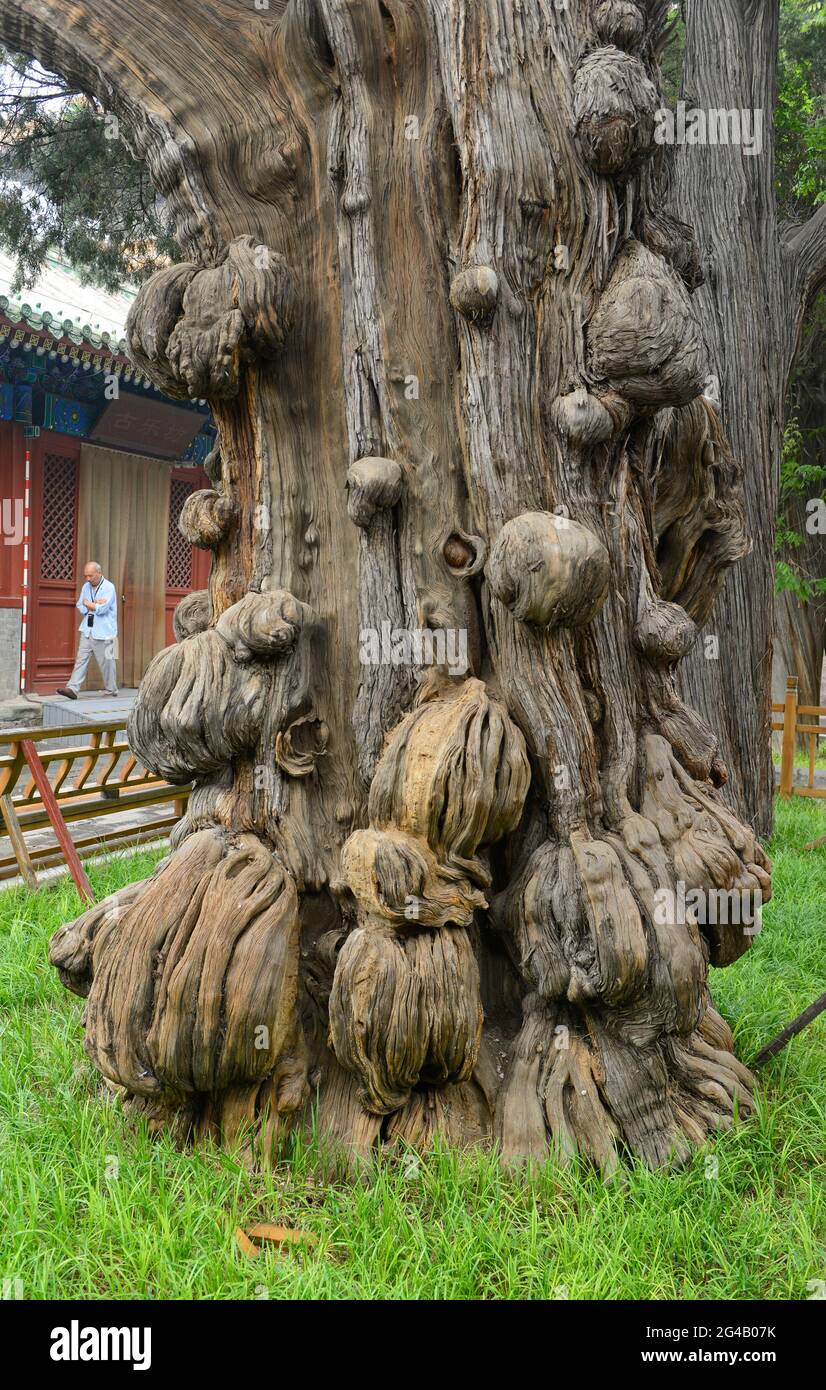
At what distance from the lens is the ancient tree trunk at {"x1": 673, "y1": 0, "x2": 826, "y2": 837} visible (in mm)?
5922

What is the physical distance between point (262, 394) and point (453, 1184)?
84.6 inches

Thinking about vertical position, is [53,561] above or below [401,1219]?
above

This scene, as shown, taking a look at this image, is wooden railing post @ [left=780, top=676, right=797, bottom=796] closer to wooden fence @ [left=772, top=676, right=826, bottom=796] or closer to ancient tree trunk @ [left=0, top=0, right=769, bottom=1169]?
wooden fence @ [left=772, top=676, right=826, bottom=796]

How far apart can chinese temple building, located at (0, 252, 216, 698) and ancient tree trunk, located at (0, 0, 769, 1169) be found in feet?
25.4

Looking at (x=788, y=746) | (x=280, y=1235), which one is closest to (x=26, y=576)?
(x=788, y=746)

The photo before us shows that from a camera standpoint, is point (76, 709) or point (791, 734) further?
point (76, 709)

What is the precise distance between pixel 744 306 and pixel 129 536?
9283mm

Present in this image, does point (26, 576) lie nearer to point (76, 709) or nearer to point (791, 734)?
point (76, 709)

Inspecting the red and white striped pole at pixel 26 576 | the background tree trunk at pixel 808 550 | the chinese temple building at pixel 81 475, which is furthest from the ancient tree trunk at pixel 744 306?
the red and white striped pole at pixel 26 576

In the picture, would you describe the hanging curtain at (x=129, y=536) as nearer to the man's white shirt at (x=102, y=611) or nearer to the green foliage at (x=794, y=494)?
the man's white shirt at (x=102, y=611)

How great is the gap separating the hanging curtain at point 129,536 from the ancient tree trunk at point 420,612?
396 inches

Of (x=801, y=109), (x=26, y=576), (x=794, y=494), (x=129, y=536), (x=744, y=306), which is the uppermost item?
(x=801, y=109)

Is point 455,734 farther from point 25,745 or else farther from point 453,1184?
point 25,745

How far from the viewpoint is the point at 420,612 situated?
2775 mm
